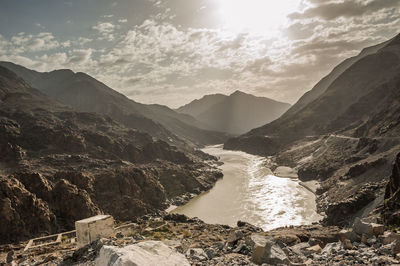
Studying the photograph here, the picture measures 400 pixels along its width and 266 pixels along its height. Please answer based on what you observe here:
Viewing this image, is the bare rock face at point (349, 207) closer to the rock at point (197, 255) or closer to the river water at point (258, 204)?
the river water at point (258, 204)

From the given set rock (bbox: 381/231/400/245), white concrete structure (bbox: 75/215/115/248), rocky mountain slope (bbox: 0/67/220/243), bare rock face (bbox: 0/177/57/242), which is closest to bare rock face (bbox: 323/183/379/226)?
rock (bbox: 381/231/400/245)

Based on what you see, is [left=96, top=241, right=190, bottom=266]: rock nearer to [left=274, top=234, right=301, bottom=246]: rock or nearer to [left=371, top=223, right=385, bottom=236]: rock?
[left=371, top=223, right=385, bottom=236]: rock

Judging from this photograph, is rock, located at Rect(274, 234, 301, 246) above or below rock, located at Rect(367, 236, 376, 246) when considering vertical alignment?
below

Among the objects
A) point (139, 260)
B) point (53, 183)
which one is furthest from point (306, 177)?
point (139, 260)

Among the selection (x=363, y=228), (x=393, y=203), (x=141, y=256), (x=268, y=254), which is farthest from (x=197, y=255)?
(x=393, y=203)

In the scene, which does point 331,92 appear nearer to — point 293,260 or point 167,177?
point 167,177

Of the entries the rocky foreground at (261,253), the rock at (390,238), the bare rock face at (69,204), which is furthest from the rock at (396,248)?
the bare rock face at (69,204)
